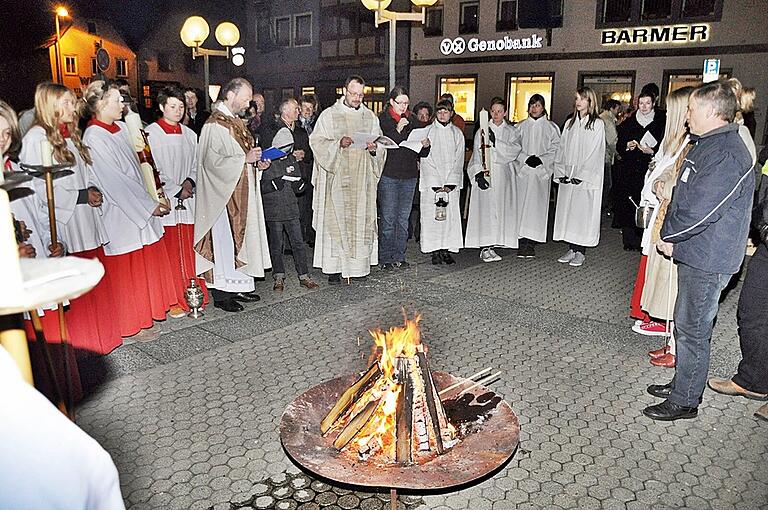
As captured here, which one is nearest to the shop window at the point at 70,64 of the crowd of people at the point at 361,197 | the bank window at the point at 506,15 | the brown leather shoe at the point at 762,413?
the crowd of people at the point at 361,197

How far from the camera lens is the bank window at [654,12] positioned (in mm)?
15695

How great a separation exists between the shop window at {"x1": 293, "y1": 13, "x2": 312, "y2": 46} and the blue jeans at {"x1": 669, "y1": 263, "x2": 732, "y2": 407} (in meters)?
22.7

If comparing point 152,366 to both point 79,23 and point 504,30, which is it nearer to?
point 504,30

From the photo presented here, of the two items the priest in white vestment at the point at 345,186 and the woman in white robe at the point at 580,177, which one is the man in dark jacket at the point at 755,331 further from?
the priest in white vestment at the point at 345,186

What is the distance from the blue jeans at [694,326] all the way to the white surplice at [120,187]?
4.29m

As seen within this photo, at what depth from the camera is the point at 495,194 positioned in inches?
349

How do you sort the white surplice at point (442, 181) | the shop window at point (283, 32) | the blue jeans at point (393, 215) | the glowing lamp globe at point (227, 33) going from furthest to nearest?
1. the shop window at point (283, 32)
2. the glowing lamp globe at point (227, 33)
3. the white surplice at point (442, 181)
4. the blue jeans at point (393, 215)

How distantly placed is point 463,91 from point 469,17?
2.31 metres

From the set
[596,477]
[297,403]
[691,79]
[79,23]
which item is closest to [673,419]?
[596,477]

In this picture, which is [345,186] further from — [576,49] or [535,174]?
[576,49]

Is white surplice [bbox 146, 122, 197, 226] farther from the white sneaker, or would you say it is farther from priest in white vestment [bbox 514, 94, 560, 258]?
the white sneaker

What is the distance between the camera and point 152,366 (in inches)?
201

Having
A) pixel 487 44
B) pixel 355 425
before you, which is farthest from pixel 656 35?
pixel 355 425

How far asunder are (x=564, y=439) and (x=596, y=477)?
432 millimetres
